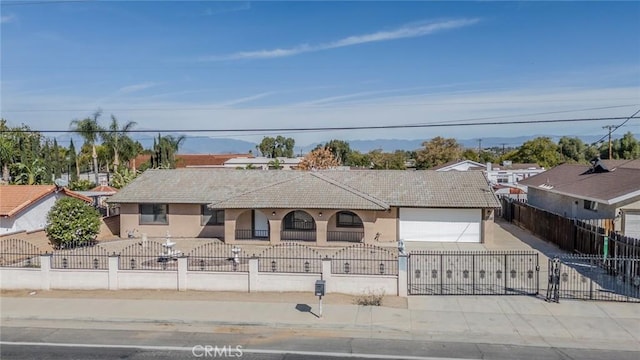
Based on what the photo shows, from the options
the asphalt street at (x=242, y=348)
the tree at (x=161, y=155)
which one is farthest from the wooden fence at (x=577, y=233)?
the tree at (x=161, y=155)

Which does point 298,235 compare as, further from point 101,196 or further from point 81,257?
point 101,196

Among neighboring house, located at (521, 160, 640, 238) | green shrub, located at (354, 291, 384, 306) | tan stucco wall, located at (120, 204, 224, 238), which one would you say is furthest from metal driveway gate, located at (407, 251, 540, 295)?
tan stucco wall, located at (120, 204, 224, 238)

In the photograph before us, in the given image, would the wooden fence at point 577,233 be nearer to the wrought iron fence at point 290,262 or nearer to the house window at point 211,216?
the wrought iron fence at point 290,262

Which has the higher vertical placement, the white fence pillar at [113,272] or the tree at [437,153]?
the tree at [437,153]

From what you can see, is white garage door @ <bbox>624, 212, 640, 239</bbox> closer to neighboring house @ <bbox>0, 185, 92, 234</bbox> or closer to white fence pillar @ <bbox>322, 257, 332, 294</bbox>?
white fence pillar @ <bbox>322, 257, 332, 294</bbox>

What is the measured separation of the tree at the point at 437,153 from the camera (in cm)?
9062

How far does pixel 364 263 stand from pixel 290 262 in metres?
3.11

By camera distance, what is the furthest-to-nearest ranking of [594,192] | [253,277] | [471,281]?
[594,192] → [471,281] → [253,277]

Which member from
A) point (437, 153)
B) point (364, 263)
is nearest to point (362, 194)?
point (364, 263)

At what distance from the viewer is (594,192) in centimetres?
2642

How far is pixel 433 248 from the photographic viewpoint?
27.1m

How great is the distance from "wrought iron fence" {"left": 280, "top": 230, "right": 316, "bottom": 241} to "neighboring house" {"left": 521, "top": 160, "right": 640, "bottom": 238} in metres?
14.3

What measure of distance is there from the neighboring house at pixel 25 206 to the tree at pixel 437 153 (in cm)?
7065

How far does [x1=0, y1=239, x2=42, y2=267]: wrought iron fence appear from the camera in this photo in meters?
21.3
